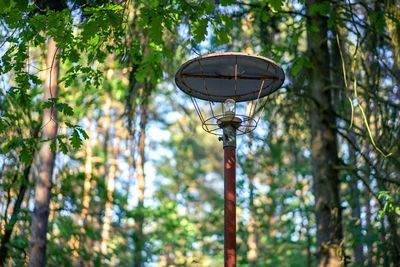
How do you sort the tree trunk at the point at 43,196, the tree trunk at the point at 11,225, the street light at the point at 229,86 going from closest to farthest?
the street light at the point at 229,86 → the tree trunk at the point at 43,196 → the tree trunk at the point at 11,225

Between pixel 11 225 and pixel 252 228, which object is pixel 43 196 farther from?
pixel 252 228

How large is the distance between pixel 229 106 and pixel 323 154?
362 cm

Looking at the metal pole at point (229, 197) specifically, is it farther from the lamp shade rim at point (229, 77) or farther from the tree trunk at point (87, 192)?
the tree trunk at point (87, 192)

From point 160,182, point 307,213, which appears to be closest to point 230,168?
point 307,213

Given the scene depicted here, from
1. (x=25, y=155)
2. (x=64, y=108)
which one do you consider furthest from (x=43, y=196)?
(x=64, y=108)

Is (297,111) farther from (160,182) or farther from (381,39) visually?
(160,182)

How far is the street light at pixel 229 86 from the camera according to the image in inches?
153

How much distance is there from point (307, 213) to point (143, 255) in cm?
435

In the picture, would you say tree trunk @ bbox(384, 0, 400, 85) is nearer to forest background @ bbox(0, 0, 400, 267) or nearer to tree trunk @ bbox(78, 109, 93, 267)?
forest background @ bbox(0, 0, 400, 267)

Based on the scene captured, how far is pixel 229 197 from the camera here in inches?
153

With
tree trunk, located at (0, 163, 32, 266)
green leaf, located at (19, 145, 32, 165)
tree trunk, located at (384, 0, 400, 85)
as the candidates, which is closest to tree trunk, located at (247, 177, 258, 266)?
tree trunk, located at (0, 163, 32, 266)

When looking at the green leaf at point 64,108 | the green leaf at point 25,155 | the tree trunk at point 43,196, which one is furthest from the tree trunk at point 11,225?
the green leaf at point 64,108

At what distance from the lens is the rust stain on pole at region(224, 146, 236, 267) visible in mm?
3713

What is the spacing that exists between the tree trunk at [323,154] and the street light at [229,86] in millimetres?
2757
